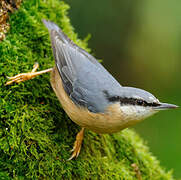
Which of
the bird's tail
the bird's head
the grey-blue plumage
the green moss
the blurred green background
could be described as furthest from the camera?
the blurred green background

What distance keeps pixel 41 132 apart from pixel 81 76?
2.49 ft

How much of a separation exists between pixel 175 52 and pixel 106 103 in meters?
4.45

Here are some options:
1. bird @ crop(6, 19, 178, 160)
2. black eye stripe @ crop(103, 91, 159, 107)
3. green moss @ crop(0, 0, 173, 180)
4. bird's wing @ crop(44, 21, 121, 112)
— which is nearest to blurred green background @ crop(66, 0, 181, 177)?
green moss @ crop(0, 0, 173, 180)

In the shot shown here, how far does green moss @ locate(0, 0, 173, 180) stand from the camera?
2902 millimetres

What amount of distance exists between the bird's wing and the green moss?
22 cm

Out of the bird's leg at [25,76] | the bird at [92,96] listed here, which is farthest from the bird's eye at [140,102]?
the bird's leg at [25,76]

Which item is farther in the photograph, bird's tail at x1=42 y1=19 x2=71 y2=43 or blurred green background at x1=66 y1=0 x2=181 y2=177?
blurred green background at x1=66 y1=0 x2=181 y2=177

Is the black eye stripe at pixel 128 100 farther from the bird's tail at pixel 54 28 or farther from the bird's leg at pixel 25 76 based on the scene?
the bird's tail at pixel 54 28

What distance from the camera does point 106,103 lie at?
10.8ft

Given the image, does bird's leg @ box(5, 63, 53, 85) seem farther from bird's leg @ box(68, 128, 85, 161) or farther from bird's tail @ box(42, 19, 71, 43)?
bird's leg @ box(68, 128, 85, 161)

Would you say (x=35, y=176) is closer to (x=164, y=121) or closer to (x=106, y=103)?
(x=106, y=103)

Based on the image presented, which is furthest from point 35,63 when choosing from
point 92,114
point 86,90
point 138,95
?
point 138,95

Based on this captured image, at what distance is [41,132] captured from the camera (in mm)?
3105

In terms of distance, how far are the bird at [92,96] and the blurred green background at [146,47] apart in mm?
3465
